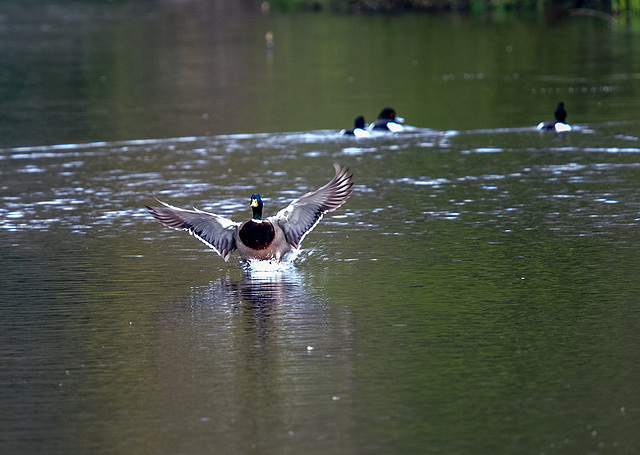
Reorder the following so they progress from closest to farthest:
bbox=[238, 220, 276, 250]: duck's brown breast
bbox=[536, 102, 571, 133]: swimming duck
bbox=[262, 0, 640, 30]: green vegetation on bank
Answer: bbox=[238, 220, 276, 250]: duck's brown breast, bbox=[536, 102, 571, 133]: swimming duck, bbox=[262, 0, 640, 30]: green vegetation on bank

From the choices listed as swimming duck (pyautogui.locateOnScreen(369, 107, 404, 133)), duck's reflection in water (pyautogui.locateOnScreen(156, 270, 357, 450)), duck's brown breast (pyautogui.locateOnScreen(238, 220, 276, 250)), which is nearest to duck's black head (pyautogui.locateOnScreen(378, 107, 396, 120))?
swimming duck (pyautogui.locateOnScreen(369, 107, 404, 133))

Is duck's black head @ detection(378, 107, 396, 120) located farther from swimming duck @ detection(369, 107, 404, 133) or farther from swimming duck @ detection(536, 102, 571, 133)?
swimming duck @ detection(536, 102, 571, 133)

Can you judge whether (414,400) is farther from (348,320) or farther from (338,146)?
(338,146)

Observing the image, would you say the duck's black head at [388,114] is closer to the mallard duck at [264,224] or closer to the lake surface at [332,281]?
the lake surface at [332,281]

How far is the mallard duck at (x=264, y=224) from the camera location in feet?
32.1

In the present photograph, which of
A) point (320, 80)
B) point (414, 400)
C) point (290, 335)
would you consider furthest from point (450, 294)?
point (320, 80)

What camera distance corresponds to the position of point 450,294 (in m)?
8.90

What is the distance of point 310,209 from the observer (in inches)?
393

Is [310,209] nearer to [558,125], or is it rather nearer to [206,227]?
[206,227]

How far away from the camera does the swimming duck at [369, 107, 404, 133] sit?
17672mm

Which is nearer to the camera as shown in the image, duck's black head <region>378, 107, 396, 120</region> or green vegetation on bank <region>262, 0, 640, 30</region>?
duck's black head <region>378, 107, 396, 120</region>

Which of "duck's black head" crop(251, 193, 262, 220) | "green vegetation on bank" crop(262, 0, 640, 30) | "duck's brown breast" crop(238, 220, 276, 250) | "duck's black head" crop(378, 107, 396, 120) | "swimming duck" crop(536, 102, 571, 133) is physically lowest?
"duck's brown breast" crop(238, 220, 276, 250)

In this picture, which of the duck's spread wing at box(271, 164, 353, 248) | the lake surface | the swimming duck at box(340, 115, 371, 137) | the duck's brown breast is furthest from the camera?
the swimming duck at box(340, 115, 371, 137)

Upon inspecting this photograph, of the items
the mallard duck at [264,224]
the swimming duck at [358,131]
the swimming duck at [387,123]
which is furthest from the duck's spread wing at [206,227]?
the swimming duck at [387,123]
